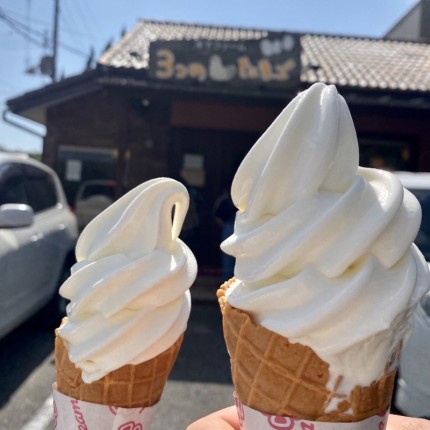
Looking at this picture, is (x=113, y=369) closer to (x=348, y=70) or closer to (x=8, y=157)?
(x=8, y=157)

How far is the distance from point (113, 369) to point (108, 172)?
9.67 m

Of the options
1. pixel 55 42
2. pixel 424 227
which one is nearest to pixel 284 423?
pixel 424 227

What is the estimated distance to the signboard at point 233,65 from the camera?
8.75 meters

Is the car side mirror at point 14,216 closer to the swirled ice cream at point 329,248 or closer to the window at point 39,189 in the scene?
the window at point 39,189

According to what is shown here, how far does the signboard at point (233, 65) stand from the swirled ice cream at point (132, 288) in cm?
689

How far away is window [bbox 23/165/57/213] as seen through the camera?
5945 millimetres

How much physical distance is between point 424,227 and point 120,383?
326 centimetres

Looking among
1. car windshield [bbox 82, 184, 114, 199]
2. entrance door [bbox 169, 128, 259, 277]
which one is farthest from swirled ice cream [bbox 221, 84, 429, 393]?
car windshield [bbox 82, 184, 114, 199]

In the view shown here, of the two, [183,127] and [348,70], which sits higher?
[348,70]

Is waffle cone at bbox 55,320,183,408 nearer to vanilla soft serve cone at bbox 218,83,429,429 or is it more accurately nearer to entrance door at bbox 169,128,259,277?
vanilla soft serve cone at bbox 218,83,429,429

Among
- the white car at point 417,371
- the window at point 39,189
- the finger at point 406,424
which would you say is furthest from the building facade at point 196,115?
the finger at point 406,424

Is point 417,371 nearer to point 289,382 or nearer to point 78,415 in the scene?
point 289,382

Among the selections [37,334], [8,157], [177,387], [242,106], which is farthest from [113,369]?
[242,106]

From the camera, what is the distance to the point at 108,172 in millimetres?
11305
